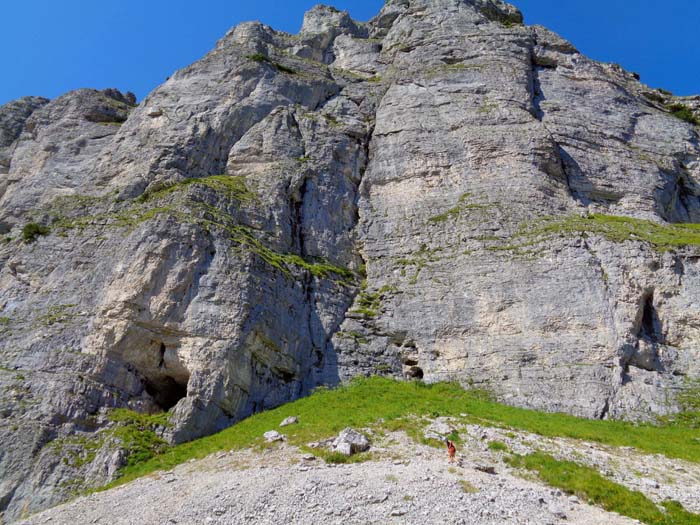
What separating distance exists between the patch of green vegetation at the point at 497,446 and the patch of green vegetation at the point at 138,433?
11009 mm

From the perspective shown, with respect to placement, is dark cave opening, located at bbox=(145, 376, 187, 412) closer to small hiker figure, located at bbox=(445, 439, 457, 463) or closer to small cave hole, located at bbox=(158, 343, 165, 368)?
small cave hole, located at bbox=(158, 343, 165, 368)

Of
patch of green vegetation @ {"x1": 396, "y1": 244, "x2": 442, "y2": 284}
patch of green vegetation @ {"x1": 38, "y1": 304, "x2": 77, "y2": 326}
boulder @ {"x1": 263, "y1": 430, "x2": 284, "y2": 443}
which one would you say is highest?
patch of green vegetation @ {"x1": 396, "y1": 244, "x2": 442, "y2": 284}

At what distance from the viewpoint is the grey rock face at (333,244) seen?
22906 millimetres

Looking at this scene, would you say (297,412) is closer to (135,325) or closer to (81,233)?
(135,325)

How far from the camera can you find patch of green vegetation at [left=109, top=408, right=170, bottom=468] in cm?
1975

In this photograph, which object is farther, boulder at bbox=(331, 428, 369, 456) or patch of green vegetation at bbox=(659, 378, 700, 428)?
patch of green vegetation at bbox=(659, 378, 700, 428)

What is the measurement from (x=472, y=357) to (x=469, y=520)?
14.0 meters

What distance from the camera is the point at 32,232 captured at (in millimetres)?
29031

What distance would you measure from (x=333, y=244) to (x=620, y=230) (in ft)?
48.4

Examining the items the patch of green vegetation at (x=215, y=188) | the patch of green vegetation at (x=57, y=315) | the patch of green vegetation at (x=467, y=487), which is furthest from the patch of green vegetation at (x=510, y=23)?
the patch of green vegetation at (x=467, y=487)

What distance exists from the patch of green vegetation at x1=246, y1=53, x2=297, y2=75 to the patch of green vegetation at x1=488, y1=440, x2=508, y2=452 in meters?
33.3

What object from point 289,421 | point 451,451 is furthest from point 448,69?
point 451,451

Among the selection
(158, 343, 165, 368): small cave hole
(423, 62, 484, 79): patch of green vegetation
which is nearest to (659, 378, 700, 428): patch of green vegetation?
(158, 343, 165, 368): small cave hole

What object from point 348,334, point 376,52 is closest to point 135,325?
point 348,334
